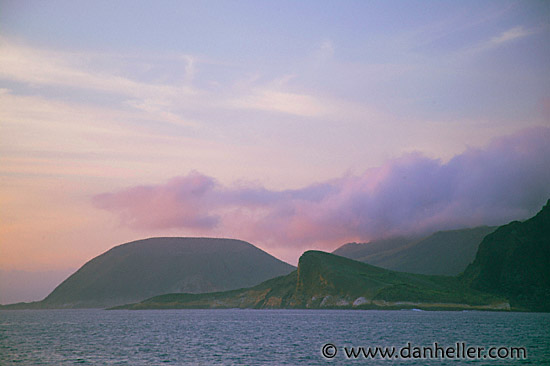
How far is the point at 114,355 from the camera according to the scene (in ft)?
297

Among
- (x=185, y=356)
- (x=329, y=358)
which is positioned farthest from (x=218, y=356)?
(x=329, y=358)

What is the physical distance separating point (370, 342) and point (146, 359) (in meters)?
44.0

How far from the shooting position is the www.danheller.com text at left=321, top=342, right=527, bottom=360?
3337 inches

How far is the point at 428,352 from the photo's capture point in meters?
90.3

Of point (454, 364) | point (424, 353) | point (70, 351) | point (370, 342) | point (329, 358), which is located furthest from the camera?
point (370, 342)

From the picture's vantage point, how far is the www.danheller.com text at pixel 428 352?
8475 centimetres

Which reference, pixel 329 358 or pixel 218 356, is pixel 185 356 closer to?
pixel 218 356

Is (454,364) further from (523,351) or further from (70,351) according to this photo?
(70,351)

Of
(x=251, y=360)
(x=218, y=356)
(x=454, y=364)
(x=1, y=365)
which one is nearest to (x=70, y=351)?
(x=1, y=365)

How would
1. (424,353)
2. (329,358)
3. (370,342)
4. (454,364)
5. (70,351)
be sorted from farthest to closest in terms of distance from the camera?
(370,342)
(70,351)
(424,353)
(329,358)
(454,364)

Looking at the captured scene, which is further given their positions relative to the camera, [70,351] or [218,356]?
[70,351]

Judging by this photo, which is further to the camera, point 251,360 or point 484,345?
point 484,345

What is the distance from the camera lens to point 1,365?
78.8 metres

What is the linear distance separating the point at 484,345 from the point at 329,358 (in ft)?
113
